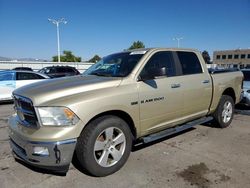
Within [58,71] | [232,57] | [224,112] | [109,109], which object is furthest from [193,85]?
[232,57]

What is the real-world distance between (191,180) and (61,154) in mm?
1820

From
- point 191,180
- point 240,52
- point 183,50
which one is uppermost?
point 240,52

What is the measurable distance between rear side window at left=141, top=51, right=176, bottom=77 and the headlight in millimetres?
1562

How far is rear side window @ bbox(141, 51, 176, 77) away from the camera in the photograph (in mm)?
3825

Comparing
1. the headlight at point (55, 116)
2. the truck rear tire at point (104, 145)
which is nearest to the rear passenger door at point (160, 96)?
the truck rear tire at point (104, 145)

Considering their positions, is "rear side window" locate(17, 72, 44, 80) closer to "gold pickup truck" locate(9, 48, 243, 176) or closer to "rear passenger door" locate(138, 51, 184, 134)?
"gold pickup truck" locate(9, 48, 243, 176)

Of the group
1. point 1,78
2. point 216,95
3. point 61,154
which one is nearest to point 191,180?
point 61,154

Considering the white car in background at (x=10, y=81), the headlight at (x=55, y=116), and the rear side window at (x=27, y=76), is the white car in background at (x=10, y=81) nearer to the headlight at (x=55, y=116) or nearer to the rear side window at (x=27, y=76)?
the rear side window at (x=27, y=76)

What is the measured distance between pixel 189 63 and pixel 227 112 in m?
1.94

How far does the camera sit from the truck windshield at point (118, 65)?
147 inches

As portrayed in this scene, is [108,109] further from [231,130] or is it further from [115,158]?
[231,130]

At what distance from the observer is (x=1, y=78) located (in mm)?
9195

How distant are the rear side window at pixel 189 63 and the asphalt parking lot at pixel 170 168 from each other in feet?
4.82

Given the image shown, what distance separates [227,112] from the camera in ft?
18.4
